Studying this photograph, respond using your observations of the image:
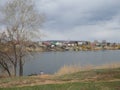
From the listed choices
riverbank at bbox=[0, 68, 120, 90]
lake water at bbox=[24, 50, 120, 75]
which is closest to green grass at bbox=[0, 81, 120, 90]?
riverbank at bbox=[0, 68, 120, 90]

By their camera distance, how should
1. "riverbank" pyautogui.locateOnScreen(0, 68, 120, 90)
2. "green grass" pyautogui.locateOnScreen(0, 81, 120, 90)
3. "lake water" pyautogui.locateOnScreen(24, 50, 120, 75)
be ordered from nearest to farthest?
"green grass" pyautogui.locateOnScreen(0, 81, 120, 90) → "riverbank" pyautogui.locateOnScreen(0, 68, 120, 90) → "lake water" pyautogui.locateOnScreen(24, 50, 120, 75)

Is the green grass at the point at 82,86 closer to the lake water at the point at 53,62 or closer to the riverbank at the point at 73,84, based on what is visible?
the riverbank at the point at 73,84

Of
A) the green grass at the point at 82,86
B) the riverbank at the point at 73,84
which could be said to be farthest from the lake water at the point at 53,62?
the green grass at the point at 82,86

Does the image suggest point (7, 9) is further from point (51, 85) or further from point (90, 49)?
point (90, 49)

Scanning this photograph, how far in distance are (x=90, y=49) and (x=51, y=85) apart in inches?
4967

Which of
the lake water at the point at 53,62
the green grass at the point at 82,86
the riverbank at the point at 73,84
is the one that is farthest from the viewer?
the lake water at the point at 53,62

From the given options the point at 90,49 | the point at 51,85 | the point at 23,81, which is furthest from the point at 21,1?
the point at 90,49

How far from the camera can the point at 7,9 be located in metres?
31.3

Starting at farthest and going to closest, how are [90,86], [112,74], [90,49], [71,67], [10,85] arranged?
[90,49] → [71,67] → [112,74] → [10,85] → [90,86]

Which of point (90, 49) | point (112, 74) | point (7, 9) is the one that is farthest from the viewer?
point (90, 49)

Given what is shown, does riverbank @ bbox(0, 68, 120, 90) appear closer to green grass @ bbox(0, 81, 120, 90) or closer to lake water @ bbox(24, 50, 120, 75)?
green grass @ bbox(0, 81, 120, 90)

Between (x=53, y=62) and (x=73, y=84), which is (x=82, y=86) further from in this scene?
(x=53, y=62)

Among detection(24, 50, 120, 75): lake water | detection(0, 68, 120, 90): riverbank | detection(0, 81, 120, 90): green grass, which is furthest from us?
detection(24, 50, 120, 75): lake water

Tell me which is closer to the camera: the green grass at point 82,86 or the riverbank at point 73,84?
the green grass at point 82,86
